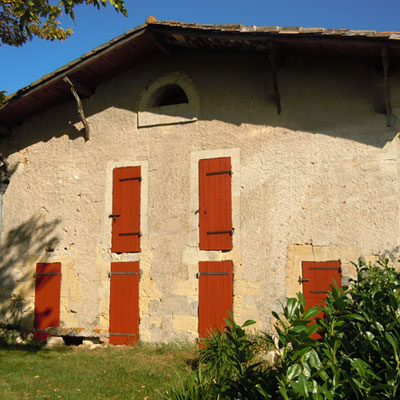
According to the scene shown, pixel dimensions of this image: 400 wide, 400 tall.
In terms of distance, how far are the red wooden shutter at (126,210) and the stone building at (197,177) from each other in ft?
0.07

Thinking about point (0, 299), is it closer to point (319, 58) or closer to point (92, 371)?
point (92, 371)

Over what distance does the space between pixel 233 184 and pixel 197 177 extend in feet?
2.22

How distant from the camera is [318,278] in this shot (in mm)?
7285

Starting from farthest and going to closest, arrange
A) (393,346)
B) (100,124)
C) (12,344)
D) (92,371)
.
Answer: (100,124) → (12,344) → (92,371) → (393,346)

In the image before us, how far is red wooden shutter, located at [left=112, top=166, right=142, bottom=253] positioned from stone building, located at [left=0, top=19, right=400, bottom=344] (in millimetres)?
21

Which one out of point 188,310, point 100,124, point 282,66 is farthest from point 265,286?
point 100,124

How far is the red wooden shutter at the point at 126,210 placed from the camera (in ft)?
27.8

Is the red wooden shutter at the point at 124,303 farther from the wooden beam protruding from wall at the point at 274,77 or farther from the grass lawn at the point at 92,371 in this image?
the wooden beam protruding from wall at the point at 274,77

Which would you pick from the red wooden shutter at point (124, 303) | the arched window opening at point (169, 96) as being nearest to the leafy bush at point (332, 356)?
the red wooden shutter at point (124, 303)

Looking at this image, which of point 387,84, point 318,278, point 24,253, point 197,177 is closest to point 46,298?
point 24,253

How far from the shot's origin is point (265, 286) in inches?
297

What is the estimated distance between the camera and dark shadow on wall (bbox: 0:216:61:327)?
9.13m

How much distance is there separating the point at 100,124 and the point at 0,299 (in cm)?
398

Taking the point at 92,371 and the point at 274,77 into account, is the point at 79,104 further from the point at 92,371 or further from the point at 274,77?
the point at 92,371
